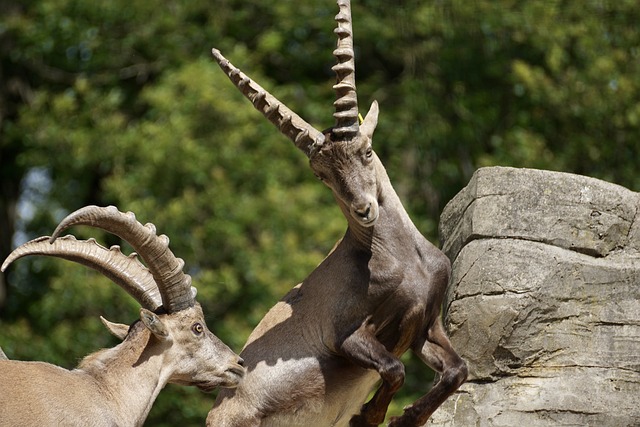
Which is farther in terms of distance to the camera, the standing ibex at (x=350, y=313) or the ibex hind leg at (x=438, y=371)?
the ibex hind leg at (x=438, y=371)

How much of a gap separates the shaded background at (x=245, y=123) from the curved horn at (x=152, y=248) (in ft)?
32.9

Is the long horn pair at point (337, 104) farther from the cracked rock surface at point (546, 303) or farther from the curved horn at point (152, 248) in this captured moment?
the cracked rock surface at point (546, 303)

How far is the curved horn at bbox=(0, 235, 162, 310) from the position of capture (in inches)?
402

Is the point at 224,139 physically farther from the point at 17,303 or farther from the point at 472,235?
the point at 472,235

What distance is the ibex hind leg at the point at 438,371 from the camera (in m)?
10.3

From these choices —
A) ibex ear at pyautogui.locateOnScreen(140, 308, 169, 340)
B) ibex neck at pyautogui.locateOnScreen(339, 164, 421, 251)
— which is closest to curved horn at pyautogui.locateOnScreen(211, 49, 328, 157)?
ibex neck at pyautogui.locateOnScreen(339, 164, 421, 251)

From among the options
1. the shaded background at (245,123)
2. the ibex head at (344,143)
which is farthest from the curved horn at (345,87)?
the shaded background at (245,123)

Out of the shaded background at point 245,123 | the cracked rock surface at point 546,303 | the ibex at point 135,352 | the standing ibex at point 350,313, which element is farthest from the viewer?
the shaded background at point 245,123

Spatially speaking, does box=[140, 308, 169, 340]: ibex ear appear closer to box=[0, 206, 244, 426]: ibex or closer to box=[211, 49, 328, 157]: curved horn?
box=[0, 206, 244, 426]: ibex

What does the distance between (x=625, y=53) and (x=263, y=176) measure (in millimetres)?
7110

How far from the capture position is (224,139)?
2289cm

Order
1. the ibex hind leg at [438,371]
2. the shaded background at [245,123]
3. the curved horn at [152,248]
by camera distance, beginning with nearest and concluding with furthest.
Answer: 1. the curved horn at [152,248]
2. the ibex hind leg at [438,371]
3. the shaded background at [245,123]

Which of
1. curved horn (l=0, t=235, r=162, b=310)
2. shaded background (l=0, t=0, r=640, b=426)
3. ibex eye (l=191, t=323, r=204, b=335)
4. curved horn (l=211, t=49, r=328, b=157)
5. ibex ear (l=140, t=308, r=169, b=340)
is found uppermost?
curved horn (l=211, t=49, r=328, b=157)

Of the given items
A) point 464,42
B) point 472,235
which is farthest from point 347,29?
point 464,42
